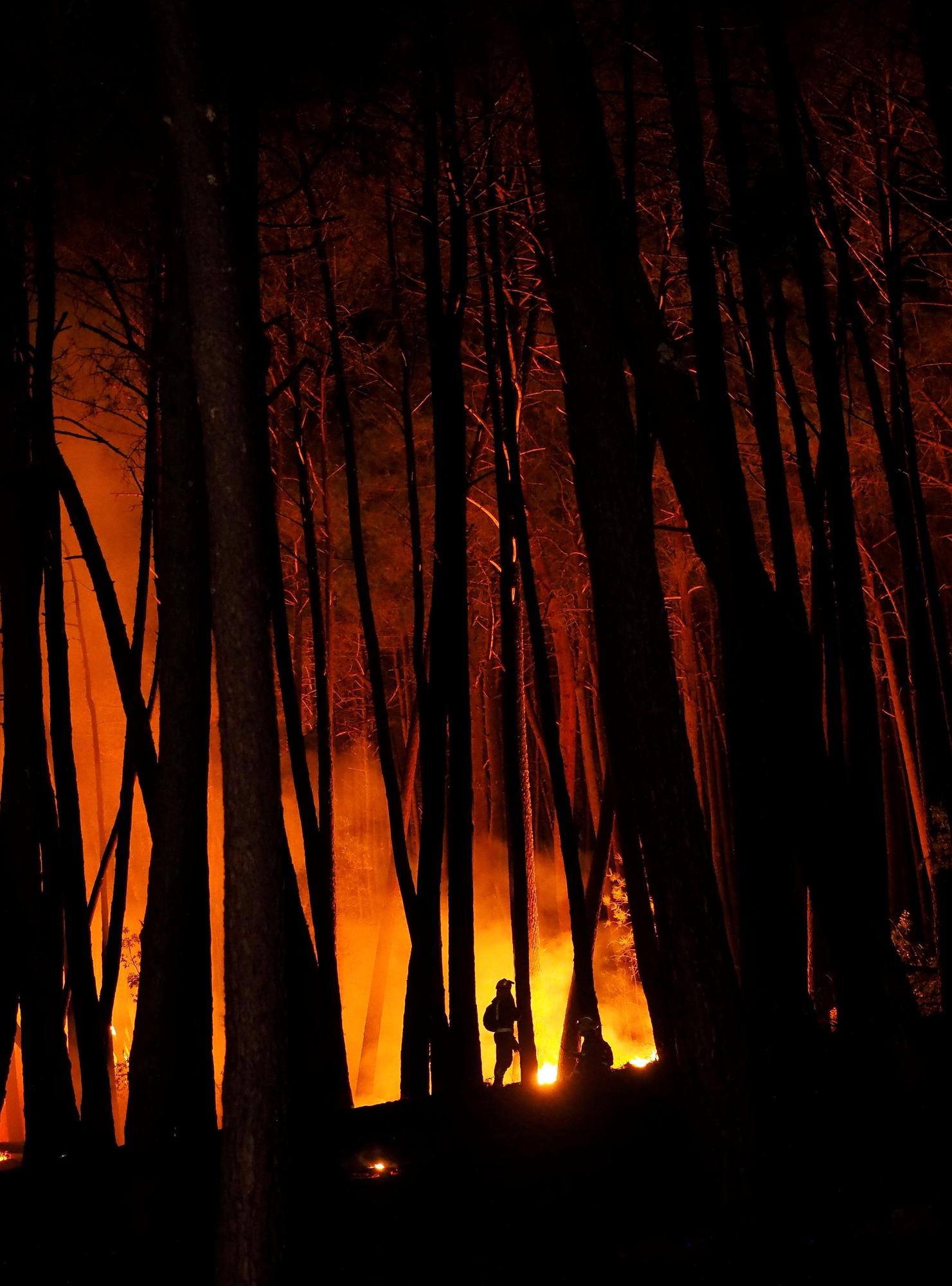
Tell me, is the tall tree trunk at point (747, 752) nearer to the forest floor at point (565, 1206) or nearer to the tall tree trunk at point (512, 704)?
the forest floor at point (565, 1206)

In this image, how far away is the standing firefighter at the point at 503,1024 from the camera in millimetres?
6367

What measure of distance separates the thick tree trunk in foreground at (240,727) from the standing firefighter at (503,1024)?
3294 mm

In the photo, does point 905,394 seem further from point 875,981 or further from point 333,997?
point 333,997

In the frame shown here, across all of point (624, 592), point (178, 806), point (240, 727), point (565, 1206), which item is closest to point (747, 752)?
point (624, 592)

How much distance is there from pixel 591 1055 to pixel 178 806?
342 cm

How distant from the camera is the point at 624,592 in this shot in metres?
3.85

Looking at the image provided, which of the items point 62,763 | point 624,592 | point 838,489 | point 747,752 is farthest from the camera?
point 838,489

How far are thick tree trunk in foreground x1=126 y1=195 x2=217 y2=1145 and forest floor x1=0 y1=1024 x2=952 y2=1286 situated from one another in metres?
0.31

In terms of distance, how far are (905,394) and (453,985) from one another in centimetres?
508

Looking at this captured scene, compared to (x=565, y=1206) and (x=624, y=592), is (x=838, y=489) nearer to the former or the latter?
(x=624, y=592)

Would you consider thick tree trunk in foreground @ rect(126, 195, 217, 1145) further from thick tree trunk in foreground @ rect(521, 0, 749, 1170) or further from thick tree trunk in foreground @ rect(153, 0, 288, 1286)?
thick tree trunk in foreground @ rect(521, 0, 749, 1170)

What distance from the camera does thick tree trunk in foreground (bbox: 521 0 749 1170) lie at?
3.56 m

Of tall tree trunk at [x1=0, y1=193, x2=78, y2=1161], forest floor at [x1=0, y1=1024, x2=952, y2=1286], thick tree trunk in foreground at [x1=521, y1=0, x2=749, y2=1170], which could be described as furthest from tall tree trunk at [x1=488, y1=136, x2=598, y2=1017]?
tall tree trunk at [x1=0, y1=193, x2=78, y2=1161]

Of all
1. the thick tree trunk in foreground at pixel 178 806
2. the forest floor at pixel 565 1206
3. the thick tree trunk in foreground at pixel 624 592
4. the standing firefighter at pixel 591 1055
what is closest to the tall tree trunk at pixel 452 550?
the standing firefighter at pixel 591 1055
